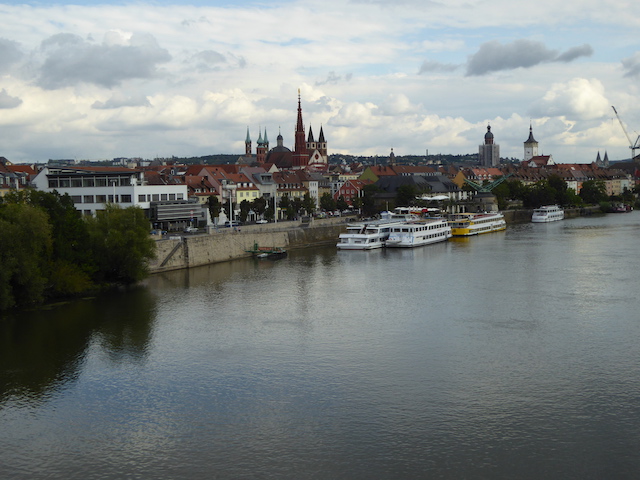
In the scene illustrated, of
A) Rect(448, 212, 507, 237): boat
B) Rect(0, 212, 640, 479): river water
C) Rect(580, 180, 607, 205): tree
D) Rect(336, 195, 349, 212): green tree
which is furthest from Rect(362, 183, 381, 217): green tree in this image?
Rect(0, 212, 640, 479): river water

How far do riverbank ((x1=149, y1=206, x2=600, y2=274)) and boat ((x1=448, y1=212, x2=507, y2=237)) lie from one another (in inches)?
300

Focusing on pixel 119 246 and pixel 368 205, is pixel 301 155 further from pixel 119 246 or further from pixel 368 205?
pixel 119 246

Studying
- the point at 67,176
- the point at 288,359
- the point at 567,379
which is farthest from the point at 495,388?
the point at 67,176

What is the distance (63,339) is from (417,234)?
1020 inches

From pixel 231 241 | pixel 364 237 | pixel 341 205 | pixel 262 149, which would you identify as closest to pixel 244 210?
pixel 364 237

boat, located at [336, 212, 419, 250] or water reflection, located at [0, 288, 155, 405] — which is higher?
boat, located at [336, 212, 419, 250]

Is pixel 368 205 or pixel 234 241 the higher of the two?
pixel 368 205

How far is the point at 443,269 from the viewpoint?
102ft

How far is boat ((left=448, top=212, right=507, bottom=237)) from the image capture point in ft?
162

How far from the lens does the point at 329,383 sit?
592 inches

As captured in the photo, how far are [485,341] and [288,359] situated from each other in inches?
192

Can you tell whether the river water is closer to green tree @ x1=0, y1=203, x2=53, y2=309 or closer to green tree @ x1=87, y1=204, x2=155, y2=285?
green tree @ x1=0, y1=203, x2=53, y2=309

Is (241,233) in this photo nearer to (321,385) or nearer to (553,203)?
(321,385)

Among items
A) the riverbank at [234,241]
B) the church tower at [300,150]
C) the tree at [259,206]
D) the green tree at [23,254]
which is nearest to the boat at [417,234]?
the riverbank at [234,241]
